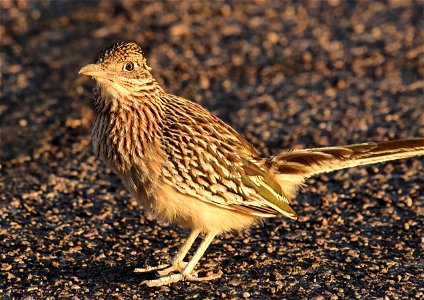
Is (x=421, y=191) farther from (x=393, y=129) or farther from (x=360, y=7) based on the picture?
(x=360, y=7)

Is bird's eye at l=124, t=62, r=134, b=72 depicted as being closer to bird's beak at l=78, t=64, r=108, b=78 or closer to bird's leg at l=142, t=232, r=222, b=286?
bird's beak at l=78, t=64, r=108, b=78

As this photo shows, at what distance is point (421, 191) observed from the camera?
8453 millimetres

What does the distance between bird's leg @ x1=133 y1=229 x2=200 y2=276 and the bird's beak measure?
142cm

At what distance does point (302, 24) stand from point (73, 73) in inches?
133

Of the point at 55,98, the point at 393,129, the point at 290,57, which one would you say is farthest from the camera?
the point at 290,57

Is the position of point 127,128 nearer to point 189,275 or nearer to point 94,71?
point 94,71

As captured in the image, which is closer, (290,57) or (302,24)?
(290,57)

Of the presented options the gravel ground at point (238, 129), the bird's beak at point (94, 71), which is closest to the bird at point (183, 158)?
the bird's beak at point (94, 71)

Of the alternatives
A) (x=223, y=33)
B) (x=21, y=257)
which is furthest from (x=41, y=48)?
(x=21, y=257)

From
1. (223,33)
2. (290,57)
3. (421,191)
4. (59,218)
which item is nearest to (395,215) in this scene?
(421,191)

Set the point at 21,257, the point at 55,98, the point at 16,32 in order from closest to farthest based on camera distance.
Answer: the point at 21,257
the point at 55,98
the point at 16,32

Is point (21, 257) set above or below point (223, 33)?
below

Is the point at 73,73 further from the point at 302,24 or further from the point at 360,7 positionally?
the point at 360,7

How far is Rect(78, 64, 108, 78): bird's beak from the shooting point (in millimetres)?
6524
